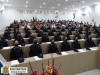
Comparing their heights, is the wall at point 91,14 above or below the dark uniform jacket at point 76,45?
above

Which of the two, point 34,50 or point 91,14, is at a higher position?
point 91,14

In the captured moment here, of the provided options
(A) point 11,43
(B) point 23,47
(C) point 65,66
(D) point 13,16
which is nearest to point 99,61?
(C) point 65,66

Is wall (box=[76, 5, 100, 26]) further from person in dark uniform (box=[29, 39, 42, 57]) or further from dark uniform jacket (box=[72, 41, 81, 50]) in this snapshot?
person in dark uniform (box=[29, 39, 42, 57])

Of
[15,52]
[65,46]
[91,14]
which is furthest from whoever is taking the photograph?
[91,14]

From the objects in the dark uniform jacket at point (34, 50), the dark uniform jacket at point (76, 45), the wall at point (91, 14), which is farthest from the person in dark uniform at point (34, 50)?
the wall at point (91, 14)

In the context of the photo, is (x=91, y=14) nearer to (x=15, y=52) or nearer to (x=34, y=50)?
(x=34, y=50)

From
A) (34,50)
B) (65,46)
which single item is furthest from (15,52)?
(65,46)

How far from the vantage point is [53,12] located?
20828mm

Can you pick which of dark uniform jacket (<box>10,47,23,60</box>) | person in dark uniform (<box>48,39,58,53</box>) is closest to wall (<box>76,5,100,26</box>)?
person in dark uniform (<box>48,39,58,53</box>)

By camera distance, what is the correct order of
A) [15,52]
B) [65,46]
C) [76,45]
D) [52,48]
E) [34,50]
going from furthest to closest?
[76,45]
[65,46]
[52,48]
[34,50]
[15,52]

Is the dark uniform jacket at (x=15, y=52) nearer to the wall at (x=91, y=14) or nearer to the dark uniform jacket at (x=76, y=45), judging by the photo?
the dark uniform jacket at (x=76, y=45)

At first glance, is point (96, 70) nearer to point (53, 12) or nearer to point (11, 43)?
point (11, 43)

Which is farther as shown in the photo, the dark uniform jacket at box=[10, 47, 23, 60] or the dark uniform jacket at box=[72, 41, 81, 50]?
the dark uniform jacket at box=[72, 41, 81, 50]

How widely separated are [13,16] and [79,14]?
39.2 ft
